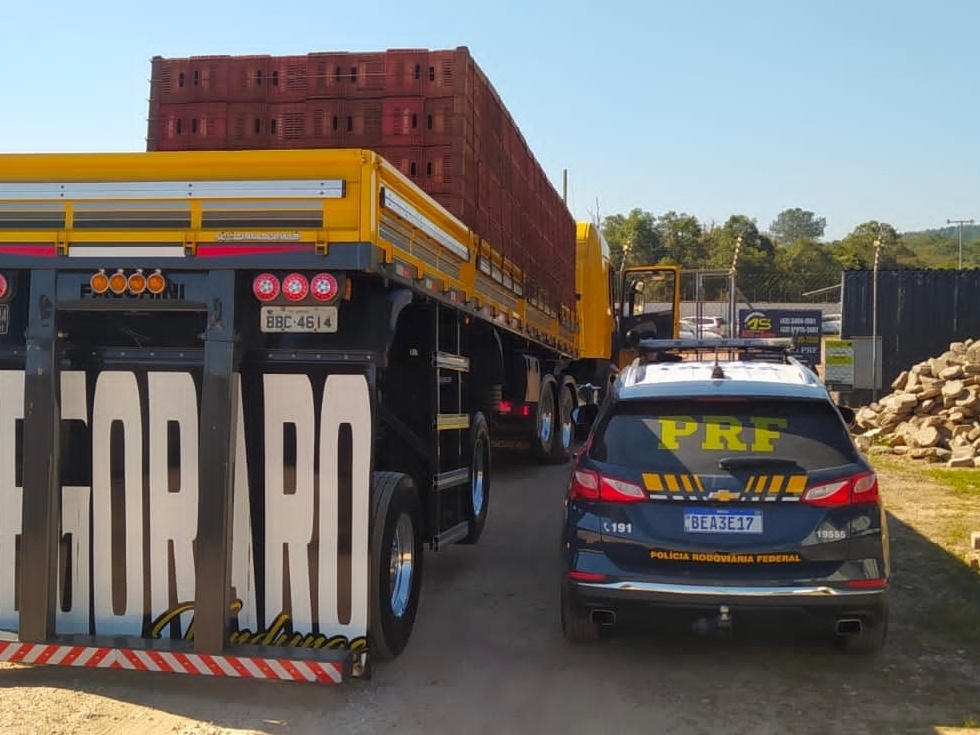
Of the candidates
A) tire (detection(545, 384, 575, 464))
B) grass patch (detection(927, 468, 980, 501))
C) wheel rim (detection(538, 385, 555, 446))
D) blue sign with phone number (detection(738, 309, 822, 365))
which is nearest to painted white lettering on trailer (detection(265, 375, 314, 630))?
wheel rim (detection(538, 385, 555, 446))

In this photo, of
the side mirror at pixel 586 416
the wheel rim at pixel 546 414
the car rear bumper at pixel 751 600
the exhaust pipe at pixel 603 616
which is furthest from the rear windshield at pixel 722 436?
the wheel rim at pixel 546 414

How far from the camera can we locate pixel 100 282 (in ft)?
15.1

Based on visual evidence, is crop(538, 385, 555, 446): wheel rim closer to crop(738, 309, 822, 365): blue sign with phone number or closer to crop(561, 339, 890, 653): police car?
crop(561, 339, 890, 653): police car

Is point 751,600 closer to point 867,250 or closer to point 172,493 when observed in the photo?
point 172,493

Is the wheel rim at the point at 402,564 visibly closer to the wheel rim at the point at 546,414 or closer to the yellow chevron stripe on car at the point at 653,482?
the yellow chevron stripe on car at the point at 653,482

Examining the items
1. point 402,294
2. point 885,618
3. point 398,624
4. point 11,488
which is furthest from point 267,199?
point 885,618

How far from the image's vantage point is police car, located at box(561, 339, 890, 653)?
4750 millimetres

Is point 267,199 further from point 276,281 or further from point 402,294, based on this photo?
point 402,294

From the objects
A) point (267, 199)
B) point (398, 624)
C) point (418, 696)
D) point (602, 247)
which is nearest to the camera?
point (267, 199)

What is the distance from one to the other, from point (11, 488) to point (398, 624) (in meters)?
2.08

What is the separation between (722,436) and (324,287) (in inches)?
86.3

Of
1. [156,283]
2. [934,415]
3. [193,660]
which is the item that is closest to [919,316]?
[934,415]

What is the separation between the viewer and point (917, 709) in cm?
461

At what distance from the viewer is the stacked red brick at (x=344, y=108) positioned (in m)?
6.87
